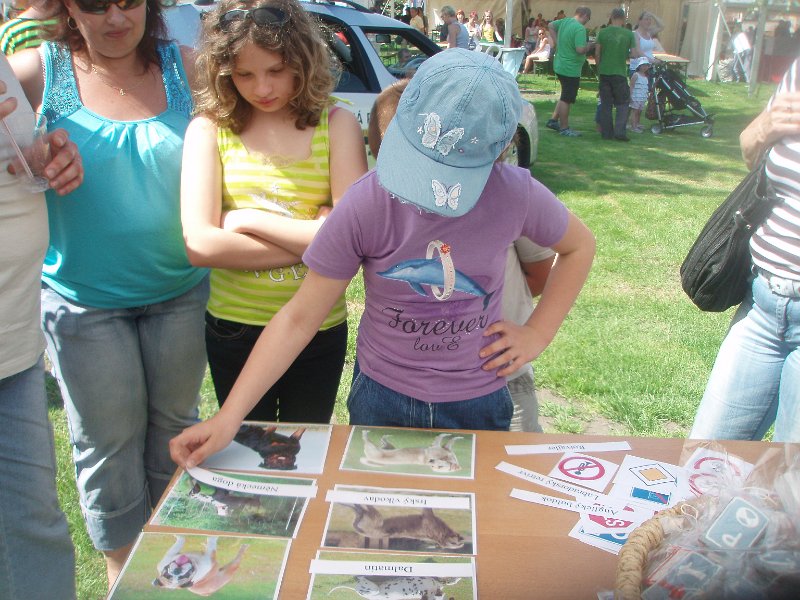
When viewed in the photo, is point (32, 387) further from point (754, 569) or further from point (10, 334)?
point (754, 569)

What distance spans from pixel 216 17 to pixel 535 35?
2126cm

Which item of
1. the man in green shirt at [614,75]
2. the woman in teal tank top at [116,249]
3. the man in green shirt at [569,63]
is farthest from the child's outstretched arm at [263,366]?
the man in green shirt at [569,63]

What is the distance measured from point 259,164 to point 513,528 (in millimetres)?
1047

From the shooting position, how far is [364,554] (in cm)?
113

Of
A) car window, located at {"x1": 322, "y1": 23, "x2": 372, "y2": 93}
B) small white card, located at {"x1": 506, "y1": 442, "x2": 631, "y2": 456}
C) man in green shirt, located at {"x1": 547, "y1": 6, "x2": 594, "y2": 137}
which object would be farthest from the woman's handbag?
man in green shirt, located at {"x1": 547, "y1": 6, "x2": 594, "y2": 137}

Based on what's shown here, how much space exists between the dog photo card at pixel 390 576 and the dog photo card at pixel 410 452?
23cm

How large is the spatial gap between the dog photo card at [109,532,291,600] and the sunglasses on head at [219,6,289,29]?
1.15 metres

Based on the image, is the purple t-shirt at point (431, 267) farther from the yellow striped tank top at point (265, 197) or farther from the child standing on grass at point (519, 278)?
the yellow striped tank top at point (265, 197)

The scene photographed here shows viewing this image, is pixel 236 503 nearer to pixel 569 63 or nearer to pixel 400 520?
pixel 400 520

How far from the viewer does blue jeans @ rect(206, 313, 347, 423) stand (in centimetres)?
184

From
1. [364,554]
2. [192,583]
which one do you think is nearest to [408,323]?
[364,554]

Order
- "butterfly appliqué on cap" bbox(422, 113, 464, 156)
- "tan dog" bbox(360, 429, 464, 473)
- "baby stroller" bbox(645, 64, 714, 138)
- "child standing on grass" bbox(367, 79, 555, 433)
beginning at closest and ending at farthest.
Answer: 1. "butterfly appliqué on cap" bbox(422, 113, 464, 156)
2. "tan dog" bbox(360, 429, 464, 473)
3. "child standing on grass" bbox(367, 79, 555, 433)
4. "baby stroller" bbox(645, 64, 714, 138)

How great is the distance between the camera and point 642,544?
94cm

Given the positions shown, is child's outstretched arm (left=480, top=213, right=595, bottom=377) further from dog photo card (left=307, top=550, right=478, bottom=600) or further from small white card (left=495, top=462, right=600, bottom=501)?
dog photo card (left=307, top=550, right=478, bottom=600)
